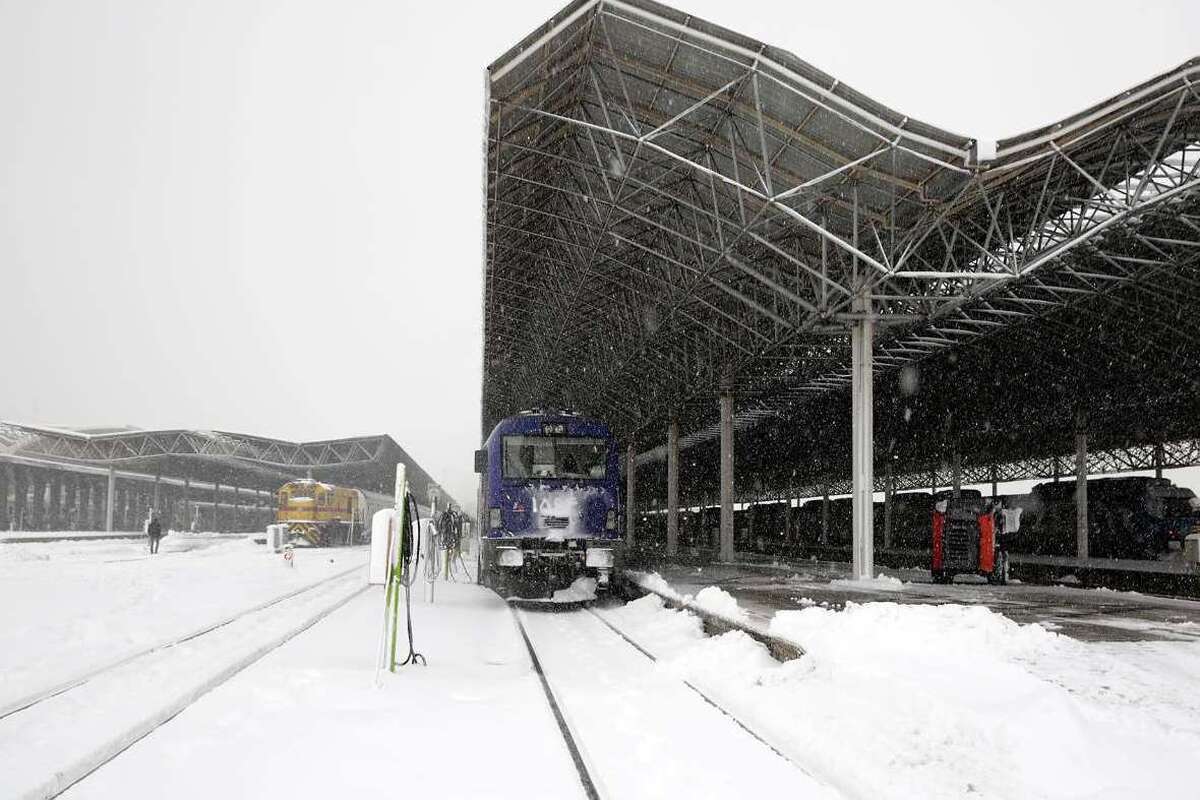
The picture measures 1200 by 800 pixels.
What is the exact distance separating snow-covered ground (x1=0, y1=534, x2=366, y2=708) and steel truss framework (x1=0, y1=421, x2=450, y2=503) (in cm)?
1747

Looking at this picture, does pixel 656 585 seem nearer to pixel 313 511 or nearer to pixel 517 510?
pixel 517 510

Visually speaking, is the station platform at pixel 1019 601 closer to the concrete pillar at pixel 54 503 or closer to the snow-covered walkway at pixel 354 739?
the snow-covered walkway at pixel 354 739

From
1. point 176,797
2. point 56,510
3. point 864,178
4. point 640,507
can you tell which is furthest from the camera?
point 640,507

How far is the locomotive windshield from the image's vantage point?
16.1 meters

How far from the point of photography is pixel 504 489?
1598 cm

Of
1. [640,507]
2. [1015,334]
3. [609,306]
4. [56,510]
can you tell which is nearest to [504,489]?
[609,306]

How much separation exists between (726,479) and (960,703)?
2337 cm

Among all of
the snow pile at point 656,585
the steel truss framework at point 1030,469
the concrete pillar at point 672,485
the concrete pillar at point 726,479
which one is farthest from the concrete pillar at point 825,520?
the snow pile at point 656,585

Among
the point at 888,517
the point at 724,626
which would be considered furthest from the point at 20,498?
the point at 724,626

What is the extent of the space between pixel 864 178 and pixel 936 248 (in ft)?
15.4

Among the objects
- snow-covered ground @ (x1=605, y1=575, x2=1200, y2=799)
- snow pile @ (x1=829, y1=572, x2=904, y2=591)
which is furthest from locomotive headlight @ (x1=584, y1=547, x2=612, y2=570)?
snow-covered ground @ (x1=605, y1=575, x2=1200, y2=799)

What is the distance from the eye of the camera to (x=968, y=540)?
65.6 ft

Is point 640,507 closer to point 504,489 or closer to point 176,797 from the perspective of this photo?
point 504,489

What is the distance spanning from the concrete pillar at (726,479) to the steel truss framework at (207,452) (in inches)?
1094
